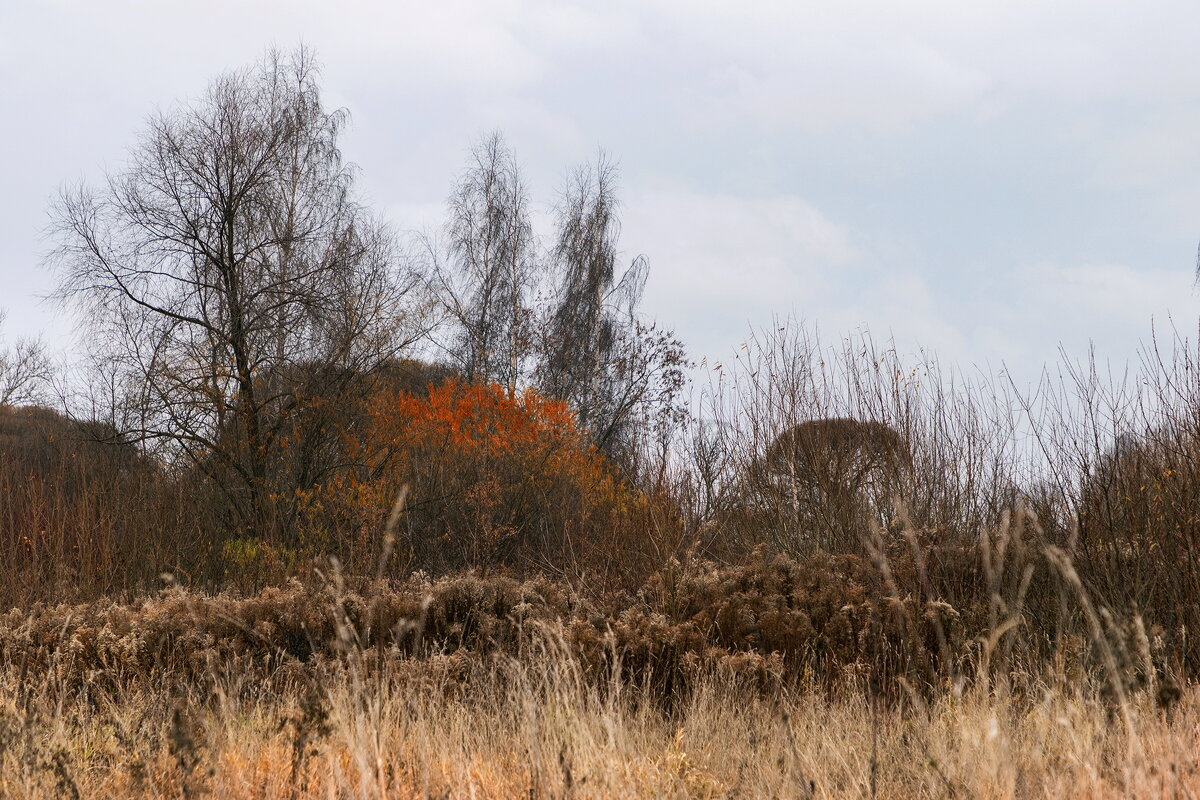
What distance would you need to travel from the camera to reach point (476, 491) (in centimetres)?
1141

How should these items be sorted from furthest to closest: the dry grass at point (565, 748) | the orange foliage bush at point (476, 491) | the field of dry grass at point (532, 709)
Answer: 1. the orange foliage bush at point (476, 491)
2. the field of dry grass at point (532, 709)
3. the dry grass at point (565, 748)

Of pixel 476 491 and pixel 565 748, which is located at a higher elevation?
pixel 476 491

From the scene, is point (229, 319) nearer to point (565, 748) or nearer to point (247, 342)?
point (247, 342)

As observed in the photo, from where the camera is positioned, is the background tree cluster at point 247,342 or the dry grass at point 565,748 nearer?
the dry grass at point 565,748

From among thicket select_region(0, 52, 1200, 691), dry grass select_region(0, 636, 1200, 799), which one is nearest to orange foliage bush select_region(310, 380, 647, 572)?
thicket select_region(0, 52, 1200, 691)

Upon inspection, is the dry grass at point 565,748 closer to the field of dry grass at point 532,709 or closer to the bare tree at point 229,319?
the field of dry grass at point 532,709

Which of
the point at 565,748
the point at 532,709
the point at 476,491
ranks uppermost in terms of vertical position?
the point at 476,491

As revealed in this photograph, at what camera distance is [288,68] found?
1830 cm

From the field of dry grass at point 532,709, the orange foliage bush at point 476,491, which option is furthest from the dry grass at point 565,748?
the orange foliage bush at point 476,491

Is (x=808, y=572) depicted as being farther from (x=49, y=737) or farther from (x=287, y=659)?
(x=49, y=737)

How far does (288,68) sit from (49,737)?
16119 mm

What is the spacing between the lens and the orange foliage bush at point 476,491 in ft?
35.4

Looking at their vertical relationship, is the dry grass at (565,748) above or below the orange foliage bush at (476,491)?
below

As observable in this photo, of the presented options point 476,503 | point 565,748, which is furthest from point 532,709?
point 476,503
